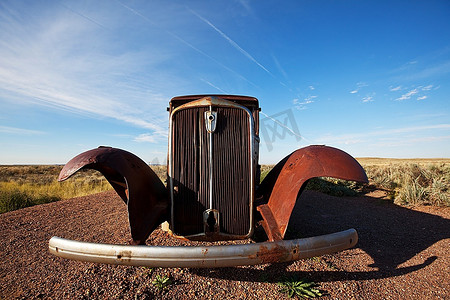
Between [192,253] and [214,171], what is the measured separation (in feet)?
3.56

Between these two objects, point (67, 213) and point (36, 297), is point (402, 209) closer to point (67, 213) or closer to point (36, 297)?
point (36, 297)

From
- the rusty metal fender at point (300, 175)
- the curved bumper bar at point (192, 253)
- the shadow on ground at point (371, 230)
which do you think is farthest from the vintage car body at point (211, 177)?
the shadow on ground at point (371, 230)

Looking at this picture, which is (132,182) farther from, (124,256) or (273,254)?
(273,254)

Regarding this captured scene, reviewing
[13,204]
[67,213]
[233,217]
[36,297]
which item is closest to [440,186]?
[233,217]

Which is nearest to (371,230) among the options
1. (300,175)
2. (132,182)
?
(300,175)

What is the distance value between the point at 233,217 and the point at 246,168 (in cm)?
60

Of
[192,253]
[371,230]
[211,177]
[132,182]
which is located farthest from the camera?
[371,230]

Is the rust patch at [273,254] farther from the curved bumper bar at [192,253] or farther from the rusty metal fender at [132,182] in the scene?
the rusty metal fender at [132,182]

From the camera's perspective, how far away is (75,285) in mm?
2404

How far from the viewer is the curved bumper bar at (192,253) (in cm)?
166

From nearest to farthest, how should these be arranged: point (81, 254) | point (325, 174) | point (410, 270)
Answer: point (81, 254)
point (325, 174)
point (410, 270)

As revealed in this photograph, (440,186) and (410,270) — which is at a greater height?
(440,186)

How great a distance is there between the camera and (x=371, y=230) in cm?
428

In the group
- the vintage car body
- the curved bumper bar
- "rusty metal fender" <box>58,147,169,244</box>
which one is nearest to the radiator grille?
the vintage car body
